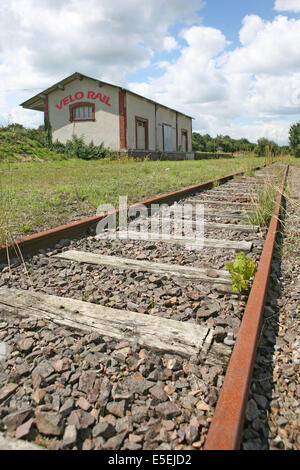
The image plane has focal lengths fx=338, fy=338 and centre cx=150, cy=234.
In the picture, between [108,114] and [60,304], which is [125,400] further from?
[108,114]

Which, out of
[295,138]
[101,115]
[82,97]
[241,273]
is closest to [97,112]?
[101,115]

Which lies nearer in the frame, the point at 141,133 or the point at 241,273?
the point at 241,273

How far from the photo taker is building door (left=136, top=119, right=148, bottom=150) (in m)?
21.3

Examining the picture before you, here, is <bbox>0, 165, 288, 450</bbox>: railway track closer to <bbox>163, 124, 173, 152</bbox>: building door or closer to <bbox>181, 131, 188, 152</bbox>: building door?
<bbox>163, 124, 173, 152</bbox>: building door

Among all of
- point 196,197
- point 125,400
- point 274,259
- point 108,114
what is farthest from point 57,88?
point 125,400

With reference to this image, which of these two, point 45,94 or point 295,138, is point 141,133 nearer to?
point 45,94

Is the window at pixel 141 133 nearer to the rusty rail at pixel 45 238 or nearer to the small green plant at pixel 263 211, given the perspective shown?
the small green plant at pixel 263 211

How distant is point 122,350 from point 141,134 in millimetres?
21488

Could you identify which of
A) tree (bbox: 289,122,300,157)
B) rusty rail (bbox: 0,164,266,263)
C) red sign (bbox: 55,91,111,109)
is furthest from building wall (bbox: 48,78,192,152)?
rusty rail (bbox: 0,164,266,263)

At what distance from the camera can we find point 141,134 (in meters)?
21.9

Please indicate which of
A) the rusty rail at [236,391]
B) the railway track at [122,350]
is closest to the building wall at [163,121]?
the railway track at [122,350]

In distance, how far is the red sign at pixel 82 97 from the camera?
19.7 m

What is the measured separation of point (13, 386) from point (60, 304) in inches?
25.0
